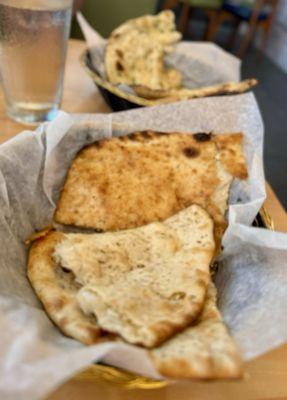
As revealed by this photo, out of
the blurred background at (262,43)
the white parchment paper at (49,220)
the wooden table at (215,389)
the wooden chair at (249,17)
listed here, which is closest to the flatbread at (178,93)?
the white parchment paper at (49,220)

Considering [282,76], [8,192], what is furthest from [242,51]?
[8,192]

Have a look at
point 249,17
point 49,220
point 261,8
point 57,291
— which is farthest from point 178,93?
point 261,8

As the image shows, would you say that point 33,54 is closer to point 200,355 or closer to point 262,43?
point 200,355

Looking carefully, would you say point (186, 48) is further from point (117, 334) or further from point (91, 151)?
point (117, 334)

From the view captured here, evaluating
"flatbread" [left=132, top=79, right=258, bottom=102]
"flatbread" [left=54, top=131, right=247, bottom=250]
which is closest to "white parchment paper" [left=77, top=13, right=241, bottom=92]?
"flatbread" [left=132, top=79, right=258, bottom=102]

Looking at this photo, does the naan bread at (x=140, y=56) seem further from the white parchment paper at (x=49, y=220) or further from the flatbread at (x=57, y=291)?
the flatbread at (x=57, y=291)
